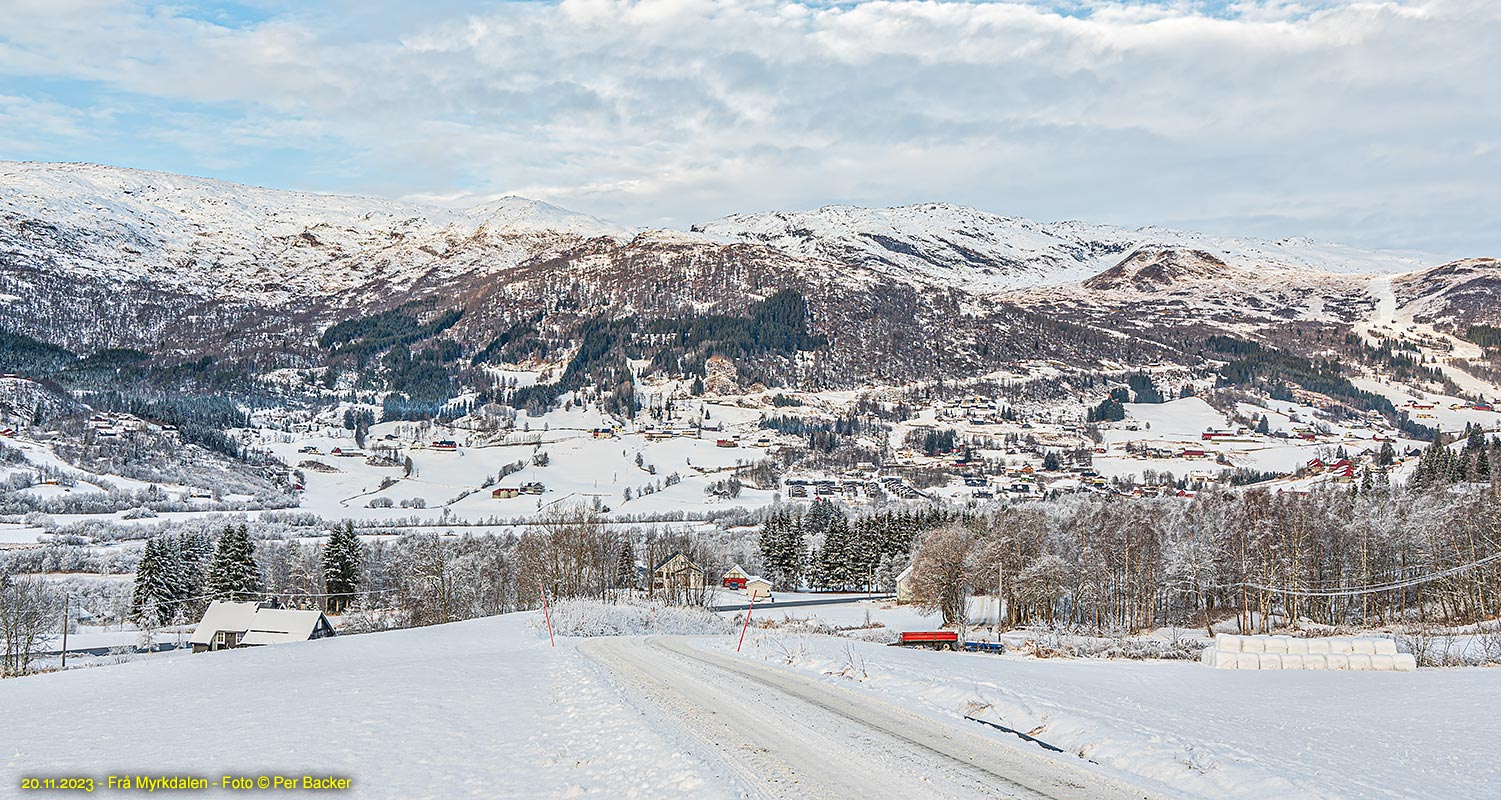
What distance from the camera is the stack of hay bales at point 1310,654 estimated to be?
36594mm

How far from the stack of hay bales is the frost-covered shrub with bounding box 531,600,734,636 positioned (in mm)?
25306

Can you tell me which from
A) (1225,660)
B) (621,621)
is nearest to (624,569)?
(621,621)

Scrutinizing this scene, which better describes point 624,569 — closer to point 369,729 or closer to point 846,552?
point 846,552

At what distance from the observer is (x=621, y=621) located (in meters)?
47.7

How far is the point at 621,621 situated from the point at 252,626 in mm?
40233

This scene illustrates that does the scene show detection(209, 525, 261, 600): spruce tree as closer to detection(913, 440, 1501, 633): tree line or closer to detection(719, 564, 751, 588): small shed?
detection(719, 564, 751, 588): small shed

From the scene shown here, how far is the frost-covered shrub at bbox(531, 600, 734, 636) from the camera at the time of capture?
44719 mm

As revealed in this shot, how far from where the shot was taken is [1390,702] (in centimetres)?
2645

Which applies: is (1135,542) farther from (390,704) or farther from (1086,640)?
(390,704)

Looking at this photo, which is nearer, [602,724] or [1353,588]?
[602,724]

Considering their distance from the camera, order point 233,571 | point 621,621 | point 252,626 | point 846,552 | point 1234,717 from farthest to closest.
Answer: point 846,552 < point 233,571 < point 252,626 < point 621,621 < point 1234,717

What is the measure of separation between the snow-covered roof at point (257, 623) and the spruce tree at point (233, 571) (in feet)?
38.7

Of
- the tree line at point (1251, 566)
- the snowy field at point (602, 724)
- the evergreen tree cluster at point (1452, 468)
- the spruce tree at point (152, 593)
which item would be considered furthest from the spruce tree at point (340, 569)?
the evergreen tree cluster at point (1452, 468)

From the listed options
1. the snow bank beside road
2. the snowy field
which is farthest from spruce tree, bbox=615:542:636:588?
the snowy field
